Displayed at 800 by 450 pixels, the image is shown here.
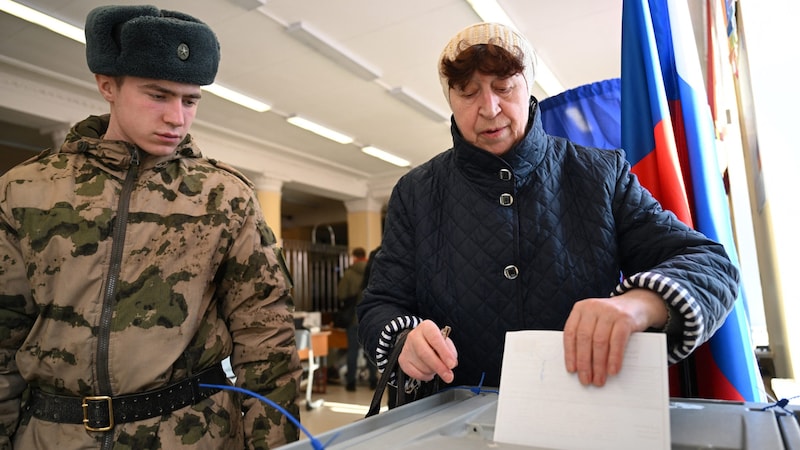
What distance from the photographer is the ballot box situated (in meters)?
0.58

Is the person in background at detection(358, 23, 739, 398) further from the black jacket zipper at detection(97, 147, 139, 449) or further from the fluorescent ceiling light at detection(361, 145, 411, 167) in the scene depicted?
the fluorescent ceiling light at detection(361, 145, 411, 167)

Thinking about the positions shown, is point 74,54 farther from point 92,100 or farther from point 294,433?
point 294,433

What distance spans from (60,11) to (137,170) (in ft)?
12.9

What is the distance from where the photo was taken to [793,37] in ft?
4.52

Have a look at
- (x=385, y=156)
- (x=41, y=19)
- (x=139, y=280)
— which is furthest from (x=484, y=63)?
(x=385, y=156)

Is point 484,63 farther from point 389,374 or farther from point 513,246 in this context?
point 389,374

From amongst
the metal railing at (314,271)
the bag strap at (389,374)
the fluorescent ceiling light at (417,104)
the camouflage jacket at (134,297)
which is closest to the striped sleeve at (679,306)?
the bag strap at (389,374)

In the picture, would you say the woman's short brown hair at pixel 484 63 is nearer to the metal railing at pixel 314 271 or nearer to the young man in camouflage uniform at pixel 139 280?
the young man in camouflage uniform at pixel 139 280

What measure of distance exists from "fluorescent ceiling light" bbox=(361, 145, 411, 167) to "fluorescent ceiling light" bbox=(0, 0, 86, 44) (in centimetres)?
430

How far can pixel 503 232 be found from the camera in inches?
39.6

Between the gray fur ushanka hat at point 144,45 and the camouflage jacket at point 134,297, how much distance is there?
0.15 meters

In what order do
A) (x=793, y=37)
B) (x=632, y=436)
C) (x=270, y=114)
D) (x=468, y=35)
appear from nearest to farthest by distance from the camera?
(x=632, y=436) < (x=468, y=35) < (x=793, y=37) < (x=270, y=114)

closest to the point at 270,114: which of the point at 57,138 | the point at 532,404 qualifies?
the point at 57,138

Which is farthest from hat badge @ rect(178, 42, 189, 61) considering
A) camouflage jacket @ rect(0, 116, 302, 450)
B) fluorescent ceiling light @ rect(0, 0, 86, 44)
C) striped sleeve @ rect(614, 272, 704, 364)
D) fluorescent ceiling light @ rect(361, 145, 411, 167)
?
fluorescent ceiling light @ rect(361, 145, 411, 167)
